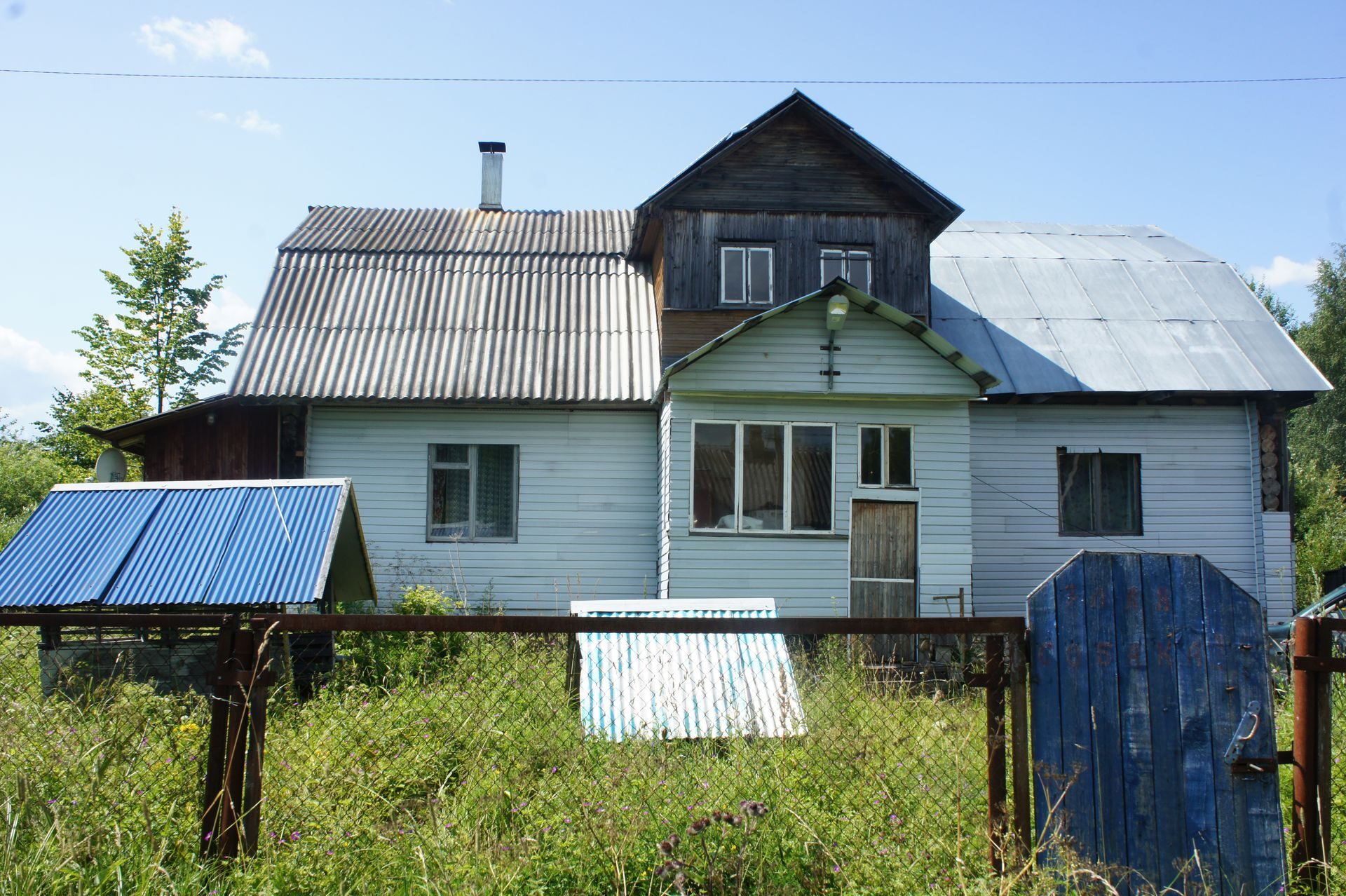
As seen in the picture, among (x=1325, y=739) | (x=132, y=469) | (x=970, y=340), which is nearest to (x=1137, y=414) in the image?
(x=970, y=340)

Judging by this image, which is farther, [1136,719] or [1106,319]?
[1106,319]

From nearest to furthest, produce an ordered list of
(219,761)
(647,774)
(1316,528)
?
(219,761), (647,774), (1316,528)

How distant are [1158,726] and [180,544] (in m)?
7.07

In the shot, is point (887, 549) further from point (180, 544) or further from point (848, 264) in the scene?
point (180, 544)

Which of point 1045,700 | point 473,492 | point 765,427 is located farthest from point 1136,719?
point 473,492

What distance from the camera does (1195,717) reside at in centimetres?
390

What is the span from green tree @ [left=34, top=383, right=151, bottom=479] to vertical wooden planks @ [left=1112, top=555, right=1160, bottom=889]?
1162 inches

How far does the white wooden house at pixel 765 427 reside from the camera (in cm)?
1230

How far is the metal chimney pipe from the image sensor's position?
1973 centimetres

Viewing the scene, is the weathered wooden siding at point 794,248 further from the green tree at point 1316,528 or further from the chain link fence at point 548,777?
the chain link fence at point 548,777

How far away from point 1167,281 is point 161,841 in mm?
16770

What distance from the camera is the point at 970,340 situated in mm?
14680

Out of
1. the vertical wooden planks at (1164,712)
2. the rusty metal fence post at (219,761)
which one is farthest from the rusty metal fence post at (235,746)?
the vertical wooden planks at (1164,712)

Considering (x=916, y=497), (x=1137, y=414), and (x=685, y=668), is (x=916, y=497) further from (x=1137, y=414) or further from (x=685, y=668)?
(x=685, y=668)
